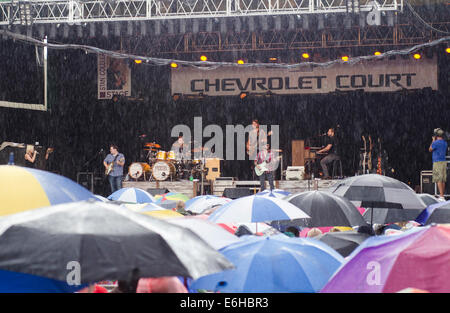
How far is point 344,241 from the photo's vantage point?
548cm

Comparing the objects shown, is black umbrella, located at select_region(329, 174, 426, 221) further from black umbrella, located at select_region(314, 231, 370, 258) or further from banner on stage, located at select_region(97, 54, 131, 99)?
banner on stage, located at select_region(97, 54, 131, 99)

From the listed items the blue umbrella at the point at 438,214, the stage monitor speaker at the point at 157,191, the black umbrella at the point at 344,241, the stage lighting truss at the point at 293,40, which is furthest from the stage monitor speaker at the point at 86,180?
the black umbrella at the point at 344,241

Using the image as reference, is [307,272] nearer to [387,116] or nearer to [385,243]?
[385,243]

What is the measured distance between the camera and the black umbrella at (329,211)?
7246mm

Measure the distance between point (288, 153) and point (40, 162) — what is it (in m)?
8.10

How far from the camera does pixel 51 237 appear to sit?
307 centimetres

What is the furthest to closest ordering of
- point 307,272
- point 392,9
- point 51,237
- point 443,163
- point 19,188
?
point 392,9 → point 443,163 → point 19,188 → point 307,272 → point 51,237

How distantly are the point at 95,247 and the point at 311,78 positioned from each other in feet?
59.4

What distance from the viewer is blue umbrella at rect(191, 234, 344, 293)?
12.8 ft

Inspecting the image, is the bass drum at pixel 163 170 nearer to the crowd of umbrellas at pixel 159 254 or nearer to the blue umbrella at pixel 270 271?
the crowd of umbrellas at pixel 159 254

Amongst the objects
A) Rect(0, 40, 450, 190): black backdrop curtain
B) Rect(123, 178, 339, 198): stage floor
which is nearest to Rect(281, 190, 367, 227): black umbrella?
Rect(123, 178, 339, 198): stage floor

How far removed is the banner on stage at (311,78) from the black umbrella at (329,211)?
43.1 feet

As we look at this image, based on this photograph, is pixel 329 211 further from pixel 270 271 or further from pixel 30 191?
pixel 30 191

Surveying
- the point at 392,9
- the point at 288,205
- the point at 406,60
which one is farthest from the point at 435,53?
the point at 288,205
